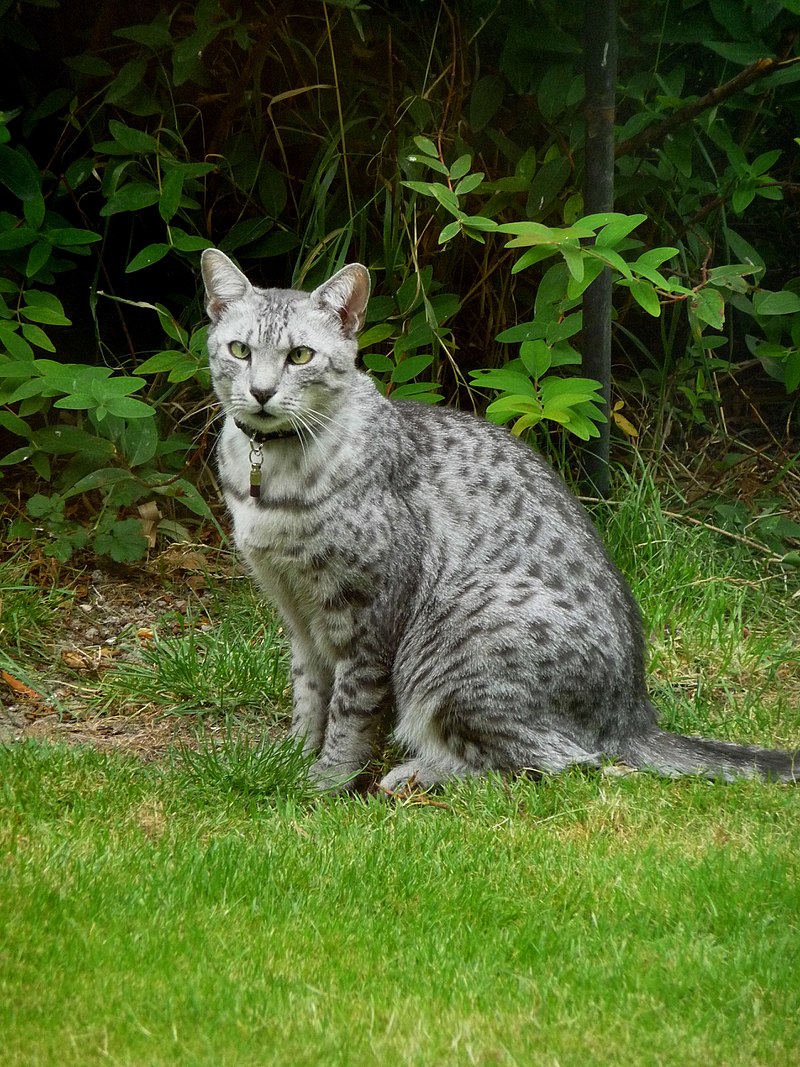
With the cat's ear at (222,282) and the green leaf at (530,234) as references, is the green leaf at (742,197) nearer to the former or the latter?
the green leaf at (530,234)

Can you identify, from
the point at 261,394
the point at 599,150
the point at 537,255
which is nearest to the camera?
the point at 261,394

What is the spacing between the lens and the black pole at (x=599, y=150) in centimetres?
505

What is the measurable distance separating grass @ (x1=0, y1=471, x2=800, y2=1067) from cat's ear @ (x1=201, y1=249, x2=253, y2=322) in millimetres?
1508

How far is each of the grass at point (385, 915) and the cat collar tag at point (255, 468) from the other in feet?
2.88

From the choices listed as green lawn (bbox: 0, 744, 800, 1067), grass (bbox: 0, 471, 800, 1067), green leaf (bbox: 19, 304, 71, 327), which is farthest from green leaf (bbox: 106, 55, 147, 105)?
green lawn (bbox: 0, 744, 800, 1067)

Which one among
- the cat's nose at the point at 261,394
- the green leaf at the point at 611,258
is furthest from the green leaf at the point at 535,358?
the cat's nose at the point at 261,394

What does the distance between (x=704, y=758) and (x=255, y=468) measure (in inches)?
69.9

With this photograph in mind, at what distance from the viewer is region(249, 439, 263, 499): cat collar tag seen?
4.10 metres

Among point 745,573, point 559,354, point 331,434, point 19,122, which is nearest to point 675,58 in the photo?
point 559,354

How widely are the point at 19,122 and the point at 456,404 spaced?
263cm

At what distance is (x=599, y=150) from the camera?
5.16m

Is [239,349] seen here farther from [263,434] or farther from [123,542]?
[123,542]

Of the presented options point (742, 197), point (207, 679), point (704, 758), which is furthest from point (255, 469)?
point (742, 197)

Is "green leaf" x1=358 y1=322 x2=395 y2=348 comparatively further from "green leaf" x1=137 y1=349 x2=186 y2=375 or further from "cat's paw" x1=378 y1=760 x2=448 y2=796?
"cat's paw" x1=378 y1=760 x2=448 y2=796
